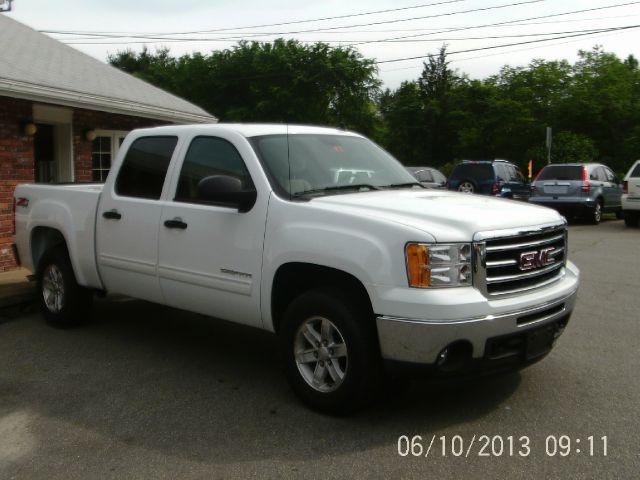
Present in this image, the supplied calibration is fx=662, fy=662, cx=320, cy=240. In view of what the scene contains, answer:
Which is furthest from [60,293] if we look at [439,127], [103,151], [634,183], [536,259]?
[439,127]

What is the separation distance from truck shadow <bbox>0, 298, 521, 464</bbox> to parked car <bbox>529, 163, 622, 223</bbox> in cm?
1366

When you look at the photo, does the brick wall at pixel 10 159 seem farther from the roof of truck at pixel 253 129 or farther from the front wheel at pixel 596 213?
the front wheel at pixel 596 213

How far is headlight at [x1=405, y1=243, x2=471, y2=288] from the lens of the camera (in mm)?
3725

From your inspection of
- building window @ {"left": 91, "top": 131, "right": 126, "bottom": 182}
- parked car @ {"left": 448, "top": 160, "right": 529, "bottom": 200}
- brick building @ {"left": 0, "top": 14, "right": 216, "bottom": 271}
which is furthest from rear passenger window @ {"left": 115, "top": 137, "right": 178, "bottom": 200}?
parked car @ {"left": 448, "top": 160, "right": 529, "bottom": 200}

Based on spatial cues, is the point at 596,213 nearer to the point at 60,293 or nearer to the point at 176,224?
the point at 60,293

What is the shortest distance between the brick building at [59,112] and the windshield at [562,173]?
9585 millimetres

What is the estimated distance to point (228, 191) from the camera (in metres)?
4.43

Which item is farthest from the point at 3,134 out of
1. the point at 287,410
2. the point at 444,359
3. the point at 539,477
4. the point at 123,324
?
the point at 539,477

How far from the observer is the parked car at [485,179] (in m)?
19.9

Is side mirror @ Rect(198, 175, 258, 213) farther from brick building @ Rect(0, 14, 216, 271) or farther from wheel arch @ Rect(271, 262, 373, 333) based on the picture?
brick building @ Rect(0, 14, 216, 271)

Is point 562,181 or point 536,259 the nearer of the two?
point 536,259

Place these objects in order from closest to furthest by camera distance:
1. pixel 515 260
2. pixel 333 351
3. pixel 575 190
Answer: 1. pixel 515 260
2. pixel 333 351
3. pixel 575 190

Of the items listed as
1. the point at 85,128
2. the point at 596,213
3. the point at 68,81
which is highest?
the point at 68,81

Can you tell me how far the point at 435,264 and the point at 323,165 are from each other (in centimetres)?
151
